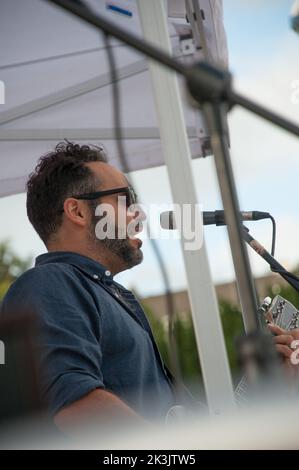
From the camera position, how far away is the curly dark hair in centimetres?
196

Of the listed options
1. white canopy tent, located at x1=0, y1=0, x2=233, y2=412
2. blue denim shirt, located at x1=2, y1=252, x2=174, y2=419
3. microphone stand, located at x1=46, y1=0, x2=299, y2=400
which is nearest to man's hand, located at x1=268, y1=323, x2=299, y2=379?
blue denim shirt, located at x1=2, y1=252, x2=174, y2=419

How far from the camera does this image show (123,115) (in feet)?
8.05

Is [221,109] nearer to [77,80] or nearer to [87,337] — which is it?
[87,337]

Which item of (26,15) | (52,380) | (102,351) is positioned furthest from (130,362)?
(26,15)

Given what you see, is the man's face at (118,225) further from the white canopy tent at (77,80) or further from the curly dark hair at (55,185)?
the white canopy tent at (77,80)

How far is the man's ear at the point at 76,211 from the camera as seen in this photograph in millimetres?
1922

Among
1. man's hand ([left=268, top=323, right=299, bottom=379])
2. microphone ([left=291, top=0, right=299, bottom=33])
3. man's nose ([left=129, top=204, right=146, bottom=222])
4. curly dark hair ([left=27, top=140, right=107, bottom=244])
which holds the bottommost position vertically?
man's hand ([left=268, top=323, right=299, bottom=379])

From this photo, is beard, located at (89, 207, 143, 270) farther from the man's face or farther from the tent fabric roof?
the tent fabric roof

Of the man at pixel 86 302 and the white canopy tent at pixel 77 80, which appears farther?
the white canopy tent at pixel 77 80

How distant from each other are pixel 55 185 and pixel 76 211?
101 mm

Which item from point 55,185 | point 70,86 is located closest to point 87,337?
point 55,185

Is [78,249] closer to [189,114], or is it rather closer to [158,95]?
[158,95]

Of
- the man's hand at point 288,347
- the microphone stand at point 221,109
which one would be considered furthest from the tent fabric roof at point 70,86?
the microphone stand at point 221,109

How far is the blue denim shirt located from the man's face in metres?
0.11
